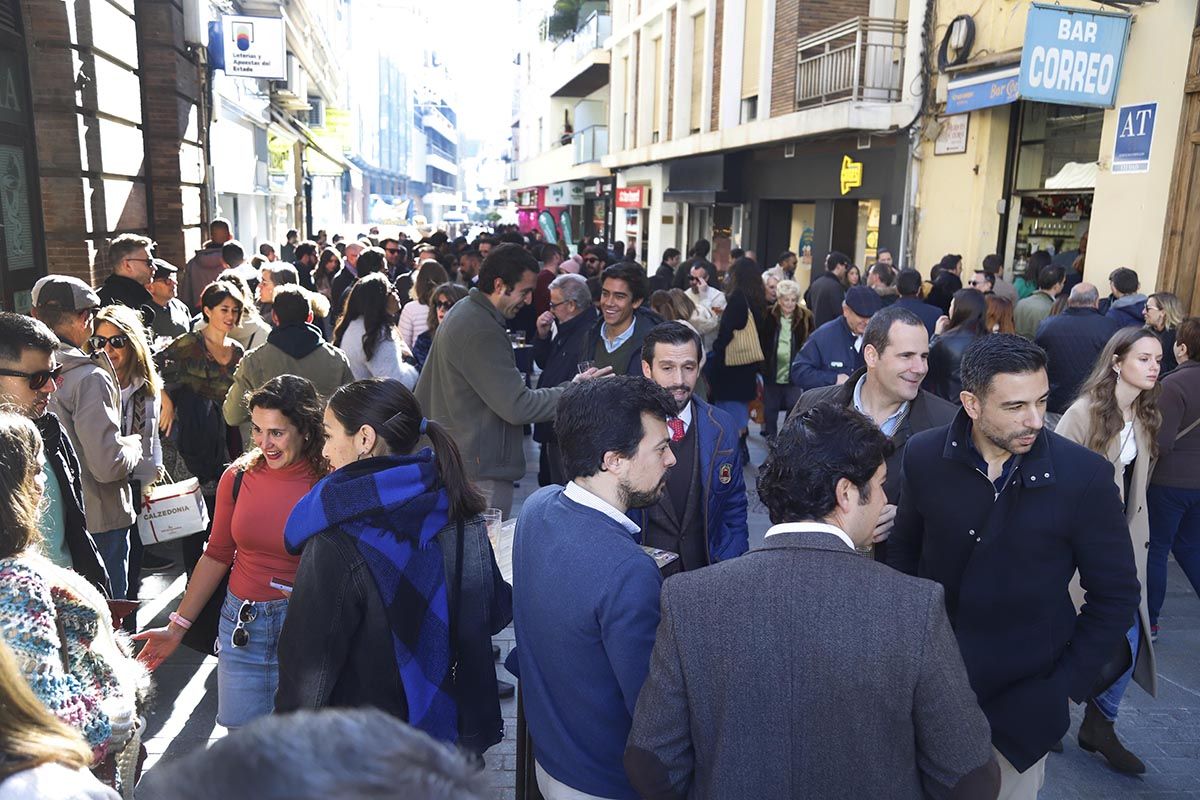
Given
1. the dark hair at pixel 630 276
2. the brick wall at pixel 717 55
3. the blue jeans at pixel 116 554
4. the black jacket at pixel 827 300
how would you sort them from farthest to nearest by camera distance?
the brick wall at pixel 717 55, the black jacket at pixel 827 300, the dark hair at pixel 630 276, the blue jeans at pixel 116 554

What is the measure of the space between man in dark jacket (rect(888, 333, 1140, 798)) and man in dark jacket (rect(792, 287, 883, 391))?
9.57ft

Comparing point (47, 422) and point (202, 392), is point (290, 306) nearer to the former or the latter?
point (202, 392)

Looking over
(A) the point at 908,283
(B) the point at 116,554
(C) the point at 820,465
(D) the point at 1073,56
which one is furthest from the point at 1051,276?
(B) the point at 116,554

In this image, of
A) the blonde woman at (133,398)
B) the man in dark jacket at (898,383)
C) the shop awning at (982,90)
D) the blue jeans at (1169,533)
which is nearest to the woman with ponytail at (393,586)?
the man in dark jacket at (898,383)

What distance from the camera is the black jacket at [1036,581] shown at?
2541 millimetres

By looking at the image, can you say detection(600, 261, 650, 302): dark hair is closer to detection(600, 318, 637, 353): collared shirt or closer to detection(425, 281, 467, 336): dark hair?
detection(600, 318, 637, 353): collared shirt

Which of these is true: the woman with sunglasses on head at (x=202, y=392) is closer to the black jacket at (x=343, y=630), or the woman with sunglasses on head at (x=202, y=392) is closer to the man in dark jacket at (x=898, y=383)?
the black jacket at (x=343, y=630)

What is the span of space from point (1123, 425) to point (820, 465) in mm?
2995

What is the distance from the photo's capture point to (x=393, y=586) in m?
2.41

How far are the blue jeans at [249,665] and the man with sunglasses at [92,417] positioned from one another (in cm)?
112

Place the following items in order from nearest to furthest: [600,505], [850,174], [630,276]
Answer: [600,505], [630,276], [850,174]

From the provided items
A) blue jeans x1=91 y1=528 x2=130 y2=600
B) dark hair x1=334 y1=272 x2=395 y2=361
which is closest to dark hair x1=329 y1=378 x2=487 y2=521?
blue jeans x1=91 y1=528 x2=130 y2=600

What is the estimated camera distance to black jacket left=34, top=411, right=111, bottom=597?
3246 mm

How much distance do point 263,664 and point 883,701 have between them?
2324 millimetres
